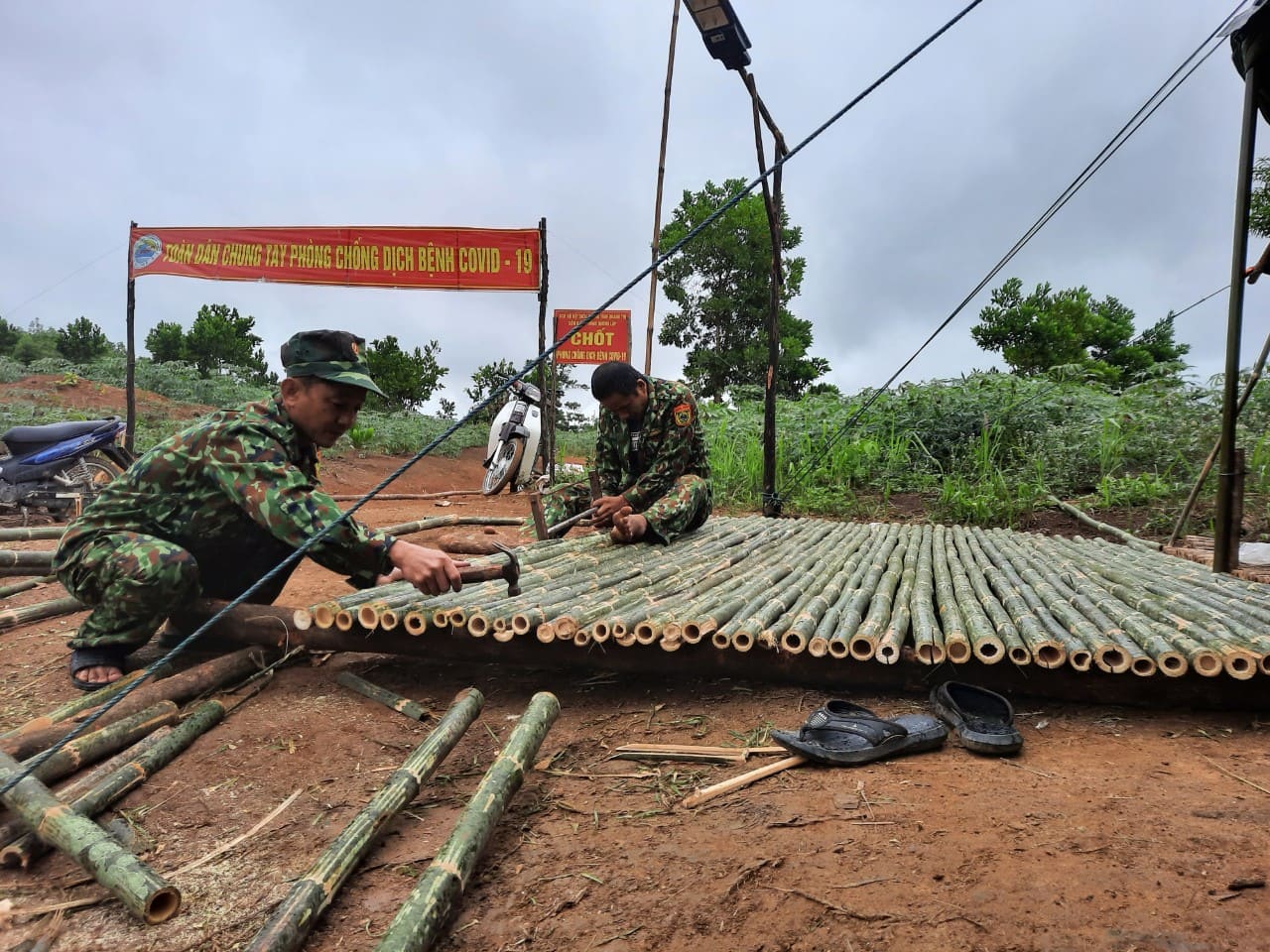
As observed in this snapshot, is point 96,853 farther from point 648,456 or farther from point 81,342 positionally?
point 81,342

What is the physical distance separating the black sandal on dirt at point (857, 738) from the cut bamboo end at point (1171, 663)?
0.54 m

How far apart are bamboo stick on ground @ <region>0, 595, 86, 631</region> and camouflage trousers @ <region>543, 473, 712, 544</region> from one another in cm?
221

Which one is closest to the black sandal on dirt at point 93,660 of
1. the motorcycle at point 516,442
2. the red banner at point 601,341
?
the motorcycle at point 516,442

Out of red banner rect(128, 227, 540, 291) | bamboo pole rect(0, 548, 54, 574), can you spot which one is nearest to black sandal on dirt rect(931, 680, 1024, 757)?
bamboo pole rect(0, 548, 54, 574)

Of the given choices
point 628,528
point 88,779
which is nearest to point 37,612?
point 88,779

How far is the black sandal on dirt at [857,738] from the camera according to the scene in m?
1.70

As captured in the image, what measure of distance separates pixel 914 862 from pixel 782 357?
17189 millimetres

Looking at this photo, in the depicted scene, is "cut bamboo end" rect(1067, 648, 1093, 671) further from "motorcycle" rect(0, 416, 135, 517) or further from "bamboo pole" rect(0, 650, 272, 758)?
"motorcycle" rect(0, 416, 135, 517)

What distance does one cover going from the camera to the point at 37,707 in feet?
7.49

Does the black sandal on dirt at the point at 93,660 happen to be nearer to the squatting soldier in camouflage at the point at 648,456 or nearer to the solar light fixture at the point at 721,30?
the squatting soldier in camouflage at the point at 648,456

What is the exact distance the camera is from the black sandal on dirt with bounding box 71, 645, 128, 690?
2.28 metres

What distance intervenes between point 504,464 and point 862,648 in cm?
613

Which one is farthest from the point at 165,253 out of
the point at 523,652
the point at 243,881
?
the point at 243,881

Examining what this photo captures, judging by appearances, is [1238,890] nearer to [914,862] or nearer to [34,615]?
[914,862]
